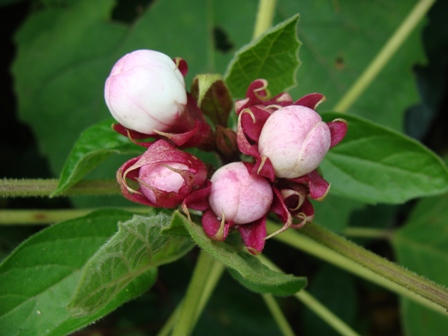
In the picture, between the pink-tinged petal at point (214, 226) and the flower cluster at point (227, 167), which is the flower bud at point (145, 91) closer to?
the flower cluster at point (227, 167)

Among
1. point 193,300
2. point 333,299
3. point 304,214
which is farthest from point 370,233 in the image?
point 304,214

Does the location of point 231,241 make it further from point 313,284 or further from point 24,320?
point 313,284

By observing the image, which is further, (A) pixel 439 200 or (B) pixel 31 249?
(A) pixel 439 200

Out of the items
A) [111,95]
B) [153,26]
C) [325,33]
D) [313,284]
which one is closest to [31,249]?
[111,95]

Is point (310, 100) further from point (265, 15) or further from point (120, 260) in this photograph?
point (265, 15)

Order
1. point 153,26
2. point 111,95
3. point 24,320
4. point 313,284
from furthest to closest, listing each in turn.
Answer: point 313,284
point 153,26
point 24,320
point 111,95
